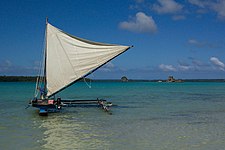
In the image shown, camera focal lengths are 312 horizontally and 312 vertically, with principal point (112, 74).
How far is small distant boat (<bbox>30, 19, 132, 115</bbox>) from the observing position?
21.3 m

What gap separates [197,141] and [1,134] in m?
9.01

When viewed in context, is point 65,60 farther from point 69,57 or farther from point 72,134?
point 72,134

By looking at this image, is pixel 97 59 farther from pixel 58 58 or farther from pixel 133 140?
pixel 133 140

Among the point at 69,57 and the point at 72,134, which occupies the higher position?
the point at 69,57

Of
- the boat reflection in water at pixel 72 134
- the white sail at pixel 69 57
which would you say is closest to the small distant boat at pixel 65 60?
the white sail at pixel 69 57

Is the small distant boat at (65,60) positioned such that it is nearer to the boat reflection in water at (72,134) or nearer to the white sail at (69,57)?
the white sail at (69,57)

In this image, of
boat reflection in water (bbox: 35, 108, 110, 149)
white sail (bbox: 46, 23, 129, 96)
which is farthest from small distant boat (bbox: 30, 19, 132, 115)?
boat reflection in water (bbox: 35, 108, 110, 149)

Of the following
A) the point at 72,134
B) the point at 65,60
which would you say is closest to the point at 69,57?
the point at 65,60

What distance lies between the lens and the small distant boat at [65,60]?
2130 centimetres

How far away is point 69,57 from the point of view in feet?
71.9

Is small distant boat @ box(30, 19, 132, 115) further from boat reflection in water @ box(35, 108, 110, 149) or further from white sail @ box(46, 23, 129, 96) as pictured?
boat reflection in water @ box(35, 108, 110, 149)

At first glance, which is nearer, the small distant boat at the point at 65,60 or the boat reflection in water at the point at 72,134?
the boat reflection in water at the point at 72,134

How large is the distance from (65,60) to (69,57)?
0.35m

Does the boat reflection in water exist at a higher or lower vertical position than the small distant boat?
lower
